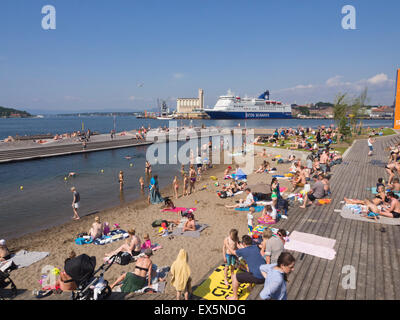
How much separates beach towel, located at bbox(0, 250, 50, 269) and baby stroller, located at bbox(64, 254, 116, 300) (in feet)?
Answer: 11.6

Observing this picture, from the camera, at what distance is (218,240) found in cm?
847

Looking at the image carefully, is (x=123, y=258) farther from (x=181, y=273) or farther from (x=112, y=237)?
(x=181, y=273)

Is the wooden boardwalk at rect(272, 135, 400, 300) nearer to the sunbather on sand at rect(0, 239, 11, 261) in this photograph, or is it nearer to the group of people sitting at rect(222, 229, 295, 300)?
the group of people sitting at rect(222, 229, 295, 300)

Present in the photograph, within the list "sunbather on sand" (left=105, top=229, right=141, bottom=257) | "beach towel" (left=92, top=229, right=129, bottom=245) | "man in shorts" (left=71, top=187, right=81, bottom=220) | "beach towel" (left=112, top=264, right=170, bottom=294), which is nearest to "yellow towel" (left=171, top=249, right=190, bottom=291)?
"beach towel" (left=112, top=264, right=170, bottom=294)

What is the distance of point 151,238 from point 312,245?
5.43 metres

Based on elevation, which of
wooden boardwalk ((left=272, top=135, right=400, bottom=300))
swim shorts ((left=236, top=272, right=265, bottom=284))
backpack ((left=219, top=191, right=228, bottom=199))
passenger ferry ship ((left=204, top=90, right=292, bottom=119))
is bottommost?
backpack ((left=219, top=191, right=228, bottom=199))

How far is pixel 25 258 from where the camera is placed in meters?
7.87

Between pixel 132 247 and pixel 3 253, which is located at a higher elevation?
pixel 132 247

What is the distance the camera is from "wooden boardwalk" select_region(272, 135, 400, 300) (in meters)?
4.71

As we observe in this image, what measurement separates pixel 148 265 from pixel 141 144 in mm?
36245

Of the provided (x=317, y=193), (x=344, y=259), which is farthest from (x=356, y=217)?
(x=344, y=259)

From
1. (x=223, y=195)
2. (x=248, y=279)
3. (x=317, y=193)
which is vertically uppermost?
(x=317, y=193)

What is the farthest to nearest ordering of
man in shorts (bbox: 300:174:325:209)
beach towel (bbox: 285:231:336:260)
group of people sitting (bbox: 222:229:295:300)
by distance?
man in shorts (bbox: 300:174:325:209) < beach towel (bbox: 285:231:336:260) < group of people sitting (bbox: 222:229:295:300)

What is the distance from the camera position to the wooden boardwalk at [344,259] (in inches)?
185
